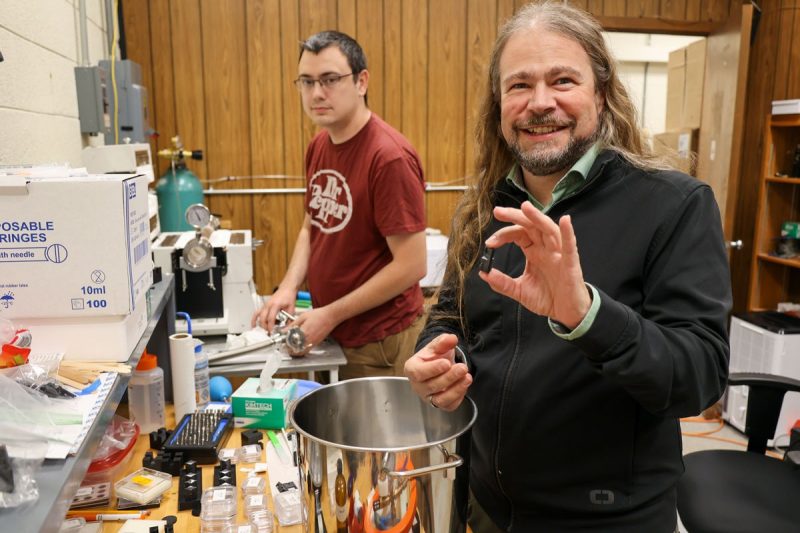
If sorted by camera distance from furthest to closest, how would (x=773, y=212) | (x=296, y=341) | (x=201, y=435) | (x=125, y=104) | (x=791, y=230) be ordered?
1. (x=773, y=212)
2. (x=791, y=230)
3. (x=125, y=104)
4. (x=296, y=341)
5. (x=201, y=435)

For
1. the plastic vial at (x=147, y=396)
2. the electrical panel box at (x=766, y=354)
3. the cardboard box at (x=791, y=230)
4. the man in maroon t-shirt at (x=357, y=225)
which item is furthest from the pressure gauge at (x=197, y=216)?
the cardboard box at (x=791, y=230)

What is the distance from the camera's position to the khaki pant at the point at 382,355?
2.36 metres

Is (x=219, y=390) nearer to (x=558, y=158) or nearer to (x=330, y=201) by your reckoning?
(x=330, y=201)

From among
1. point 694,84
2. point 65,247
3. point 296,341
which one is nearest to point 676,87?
point 694,84

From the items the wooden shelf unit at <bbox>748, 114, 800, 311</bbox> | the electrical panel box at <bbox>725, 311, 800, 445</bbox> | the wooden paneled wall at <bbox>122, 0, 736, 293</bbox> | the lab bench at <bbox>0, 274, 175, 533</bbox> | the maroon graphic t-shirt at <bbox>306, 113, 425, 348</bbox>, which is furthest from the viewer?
the wooden shelf unit at <bbox>748, 114, 800, 311</bbox>

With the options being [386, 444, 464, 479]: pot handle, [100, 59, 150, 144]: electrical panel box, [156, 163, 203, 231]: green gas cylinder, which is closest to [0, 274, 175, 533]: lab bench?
[386, 444, 464, 479]: pot handle

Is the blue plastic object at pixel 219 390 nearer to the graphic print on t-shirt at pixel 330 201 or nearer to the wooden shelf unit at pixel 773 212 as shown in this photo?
the graphic print on t-shirt at pixel 330 201

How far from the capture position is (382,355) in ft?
7.74

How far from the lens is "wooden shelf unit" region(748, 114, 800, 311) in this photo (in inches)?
161

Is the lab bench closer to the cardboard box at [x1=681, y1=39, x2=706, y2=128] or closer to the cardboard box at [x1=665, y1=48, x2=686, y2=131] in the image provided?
the cardboard box at [x1=681, y1=39, x2=706, y2=128]

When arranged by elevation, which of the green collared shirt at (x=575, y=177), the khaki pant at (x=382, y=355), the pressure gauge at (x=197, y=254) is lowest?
the khaki pant at (x=382, y=355)

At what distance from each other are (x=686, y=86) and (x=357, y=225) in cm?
342

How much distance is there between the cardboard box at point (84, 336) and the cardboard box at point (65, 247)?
17mm

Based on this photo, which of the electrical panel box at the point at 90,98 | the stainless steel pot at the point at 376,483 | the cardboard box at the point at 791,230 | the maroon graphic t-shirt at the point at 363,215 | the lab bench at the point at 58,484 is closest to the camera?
the lab bench at the point at 58,484
